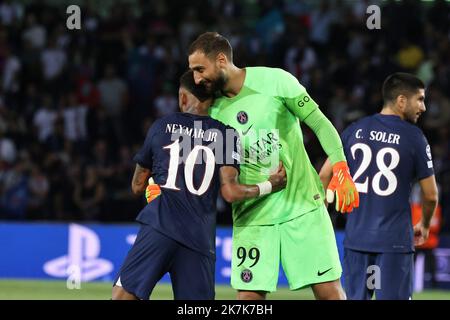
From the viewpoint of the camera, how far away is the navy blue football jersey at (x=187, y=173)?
20.5ft

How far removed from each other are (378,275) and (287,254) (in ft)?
2.75

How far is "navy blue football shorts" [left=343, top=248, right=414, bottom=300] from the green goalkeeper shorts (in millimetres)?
629

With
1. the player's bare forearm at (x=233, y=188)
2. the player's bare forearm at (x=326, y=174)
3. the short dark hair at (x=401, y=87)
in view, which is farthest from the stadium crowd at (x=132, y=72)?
the player's bare forearm at (x=233, y=188)

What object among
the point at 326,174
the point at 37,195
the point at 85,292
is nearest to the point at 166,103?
the point at 37,195

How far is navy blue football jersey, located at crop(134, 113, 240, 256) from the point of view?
6.24m

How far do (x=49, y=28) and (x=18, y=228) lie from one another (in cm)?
423

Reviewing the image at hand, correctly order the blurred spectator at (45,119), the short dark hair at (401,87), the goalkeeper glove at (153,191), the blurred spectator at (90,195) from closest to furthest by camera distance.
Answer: the goalkeeper glove at (153,191) < the short dark hair at (401,87) < the blurred spectator at (90,195) < the blurred spectator at (45,119)

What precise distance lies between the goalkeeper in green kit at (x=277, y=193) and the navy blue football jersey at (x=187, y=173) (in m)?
0.42

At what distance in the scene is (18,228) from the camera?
14047 millimetres

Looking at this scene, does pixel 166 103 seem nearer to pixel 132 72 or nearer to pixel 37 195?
pixel 132 72

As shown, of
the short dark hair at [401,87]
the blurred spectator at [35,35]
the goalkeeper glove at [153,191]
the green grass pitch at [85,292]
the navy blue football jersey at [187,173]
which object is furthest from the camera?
the blurred spectator at [35,35]

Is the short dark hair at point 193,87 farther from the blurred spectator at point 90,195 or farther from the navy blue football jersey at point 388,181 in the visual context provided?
the blurred spectator at point 90,195

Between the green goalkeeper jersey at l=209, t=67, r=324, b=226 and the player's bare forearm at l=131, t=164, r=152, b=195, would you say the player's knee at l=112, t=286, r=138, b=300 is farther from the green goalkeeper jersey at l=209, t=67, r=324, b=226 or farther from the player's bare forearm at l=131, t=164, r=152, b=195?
the green goalkeeper jersey at l=209, t=67, r=324, b=226

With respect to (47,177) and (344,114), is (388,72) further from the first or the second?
(47,177)
